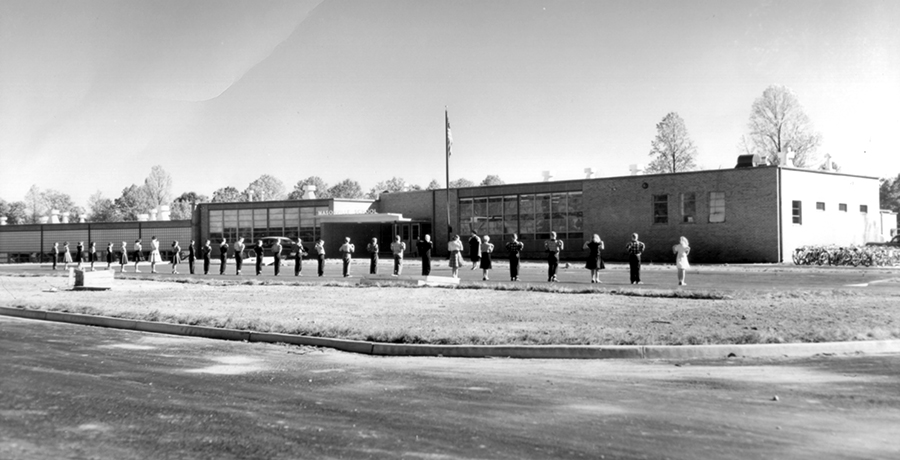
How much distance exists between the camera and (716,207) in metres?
40.4

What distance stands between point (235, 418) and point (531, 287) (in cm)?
1556

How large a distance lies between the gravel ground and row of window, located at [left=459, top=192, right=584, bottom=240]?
2615cm

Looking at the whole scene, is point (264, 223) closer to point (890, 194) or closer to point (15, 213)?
point (15, 213)

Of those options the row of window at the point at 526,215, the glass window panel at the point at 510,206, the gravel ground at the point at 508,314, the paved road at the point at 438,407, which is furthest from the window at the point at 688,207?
the paved road at the point at 438,407

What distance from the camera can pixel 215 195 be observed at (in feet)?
495

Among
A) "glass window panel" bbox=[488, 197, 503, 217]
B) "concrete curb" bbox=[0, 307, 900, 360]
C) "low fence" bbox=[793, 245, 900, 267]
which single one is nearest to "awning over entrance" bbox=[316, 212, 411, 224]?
"glass window panel" bbox=[488, 197, 503, 217]

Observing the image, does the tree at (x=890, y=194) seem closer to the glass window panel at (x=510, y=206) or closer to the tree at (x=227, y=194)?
the glass window panel at (x=510, y=206)

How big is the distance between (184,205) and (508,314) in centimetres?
13773

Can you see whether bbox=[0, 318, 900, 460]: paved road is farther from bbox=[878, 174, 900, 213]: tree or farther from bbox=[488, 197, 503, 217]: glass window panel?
bbox=[878, 174, 900, 213]: tree

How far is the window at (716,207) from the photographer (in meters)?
40.1

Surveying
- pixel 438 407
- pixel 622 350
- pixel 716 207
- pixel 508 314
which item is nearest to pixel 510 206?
pixel 716 207

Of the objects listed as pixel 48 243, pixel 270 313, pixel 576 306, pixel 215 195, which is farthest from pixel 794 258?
pixel 215 195

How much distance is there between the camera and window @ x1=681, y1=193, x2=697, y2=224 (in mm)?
41281

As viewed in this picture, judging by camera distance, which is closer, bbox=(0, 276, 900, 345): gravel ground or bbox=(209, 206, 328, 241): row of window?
bbox=(0, 276, 900, 345): gravel ground
